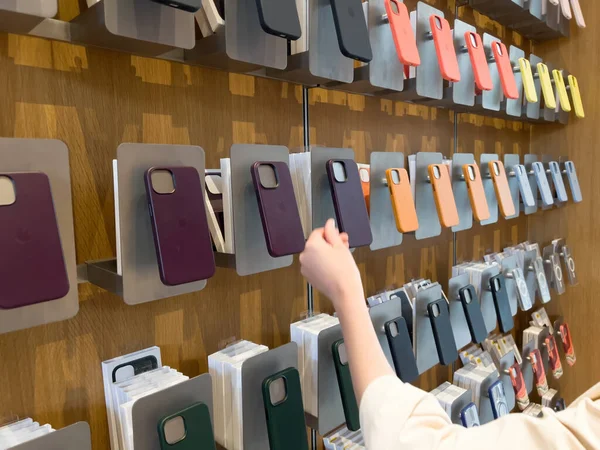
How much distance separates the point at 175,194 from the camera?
2.68 ft

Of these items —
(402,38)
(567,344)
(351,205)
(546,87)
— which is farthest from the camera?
(567,344)

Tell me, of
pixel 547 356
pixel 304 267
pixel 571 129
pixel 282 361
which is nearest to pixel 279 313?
pixel 282 361

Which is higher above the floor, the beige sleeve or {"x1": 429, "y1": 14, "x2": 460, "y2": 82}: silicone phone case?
{"x1": 429, "y1": 14, "x2": 460, "y2": 82}: silicone phone case

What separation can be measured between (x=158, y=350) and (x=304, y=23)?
0.80m

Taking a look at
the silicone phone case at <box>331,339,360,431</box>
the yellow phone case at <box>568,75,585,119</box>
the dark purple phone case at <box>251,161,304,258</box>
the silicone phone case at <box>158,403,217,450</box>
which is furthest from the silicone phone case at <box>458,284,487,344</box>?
the yellow phone case at <box>568,75,585,119</box>

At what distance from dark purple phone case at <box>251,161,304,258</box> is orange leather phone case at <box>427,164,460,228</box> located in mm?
646

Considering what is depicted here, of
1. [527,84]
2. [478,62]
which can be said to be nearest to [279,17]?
[478,62]

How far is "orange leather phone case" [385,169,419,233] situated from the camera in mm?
1280

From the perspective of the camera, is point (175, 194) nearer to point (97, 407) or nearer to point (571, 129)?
point (97, 407)

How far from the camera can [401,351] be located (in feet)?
4.33

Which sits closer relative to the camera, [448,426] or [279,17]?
[448,426]

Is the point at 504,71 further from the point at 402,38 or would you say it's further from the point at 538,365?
the point at 538,365

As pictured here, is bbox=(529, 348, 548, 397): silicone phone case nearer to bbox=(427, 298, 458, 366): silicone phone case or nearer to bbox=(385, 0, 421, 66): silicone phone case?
bbox=(427, 298, 458, 366): silicone phone case

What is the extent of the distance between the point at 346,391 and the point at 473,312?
2.43ft
